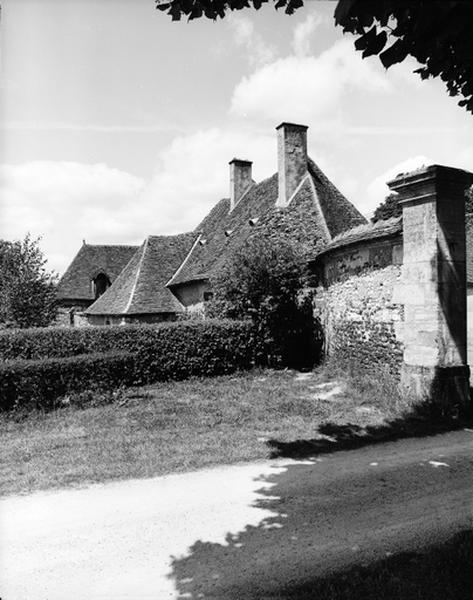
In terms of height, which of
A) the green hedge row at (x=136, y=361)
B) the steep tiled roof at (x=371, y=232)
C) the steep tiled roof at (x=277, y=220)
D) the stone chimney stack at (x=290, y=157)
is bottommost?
the green hedge row at (x=136, y=361)

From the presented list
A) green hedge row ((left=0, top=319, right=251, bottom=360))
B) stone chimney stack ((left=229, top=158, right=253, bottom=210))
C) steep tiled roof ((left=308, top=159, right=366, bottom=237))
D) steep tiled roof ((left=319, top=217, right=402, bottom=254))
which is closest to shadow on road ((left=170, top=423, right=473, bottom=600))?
steep tiled roof ((left=319, top=217, right=402, bottom=254))

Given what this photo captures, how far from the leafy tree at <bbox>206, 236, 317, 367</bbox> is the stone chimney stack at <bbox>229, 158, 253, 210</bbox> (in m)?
10.9

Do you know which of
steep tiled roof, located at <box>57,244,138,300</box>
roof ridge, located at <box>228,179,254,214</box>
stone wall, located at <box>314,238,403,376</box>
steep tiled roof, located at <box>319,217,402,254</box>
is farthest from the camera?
steep tiled roof, located at <box>57,244,138,300</box>

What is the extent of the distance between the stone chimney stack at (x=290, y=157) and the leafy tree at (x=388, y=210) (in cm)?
2023

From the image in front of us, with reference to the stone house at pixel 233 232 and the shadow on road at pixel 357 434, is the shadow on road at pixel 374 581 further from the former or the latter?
the stone house at pixel 233 232

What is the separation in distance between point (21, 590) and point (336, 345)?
37.2 feet

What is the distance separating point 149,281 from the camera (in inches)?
974

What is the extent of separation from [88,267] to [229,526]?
109ft

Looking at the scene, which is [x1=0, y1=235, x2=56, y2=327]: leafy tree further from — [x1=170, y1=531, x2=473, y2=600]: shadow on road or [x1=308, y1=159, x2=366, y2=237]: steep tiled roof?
[x1=170, y1=531, x2=473, y2=600]: shadow on road

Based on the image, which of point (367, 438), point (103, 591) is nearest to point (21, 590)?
point (103, 591)

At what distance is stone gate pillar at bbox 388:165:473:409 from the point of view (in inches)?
355

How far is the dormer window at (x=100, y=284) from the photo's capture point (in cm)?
3469

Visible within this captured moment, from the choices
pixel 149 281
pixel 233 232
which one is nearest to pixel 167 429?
pixel 233 232

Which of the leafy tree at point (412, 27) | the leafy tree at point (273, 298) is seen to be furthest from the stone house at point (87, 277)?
the leafy tree at point (412, 27)
